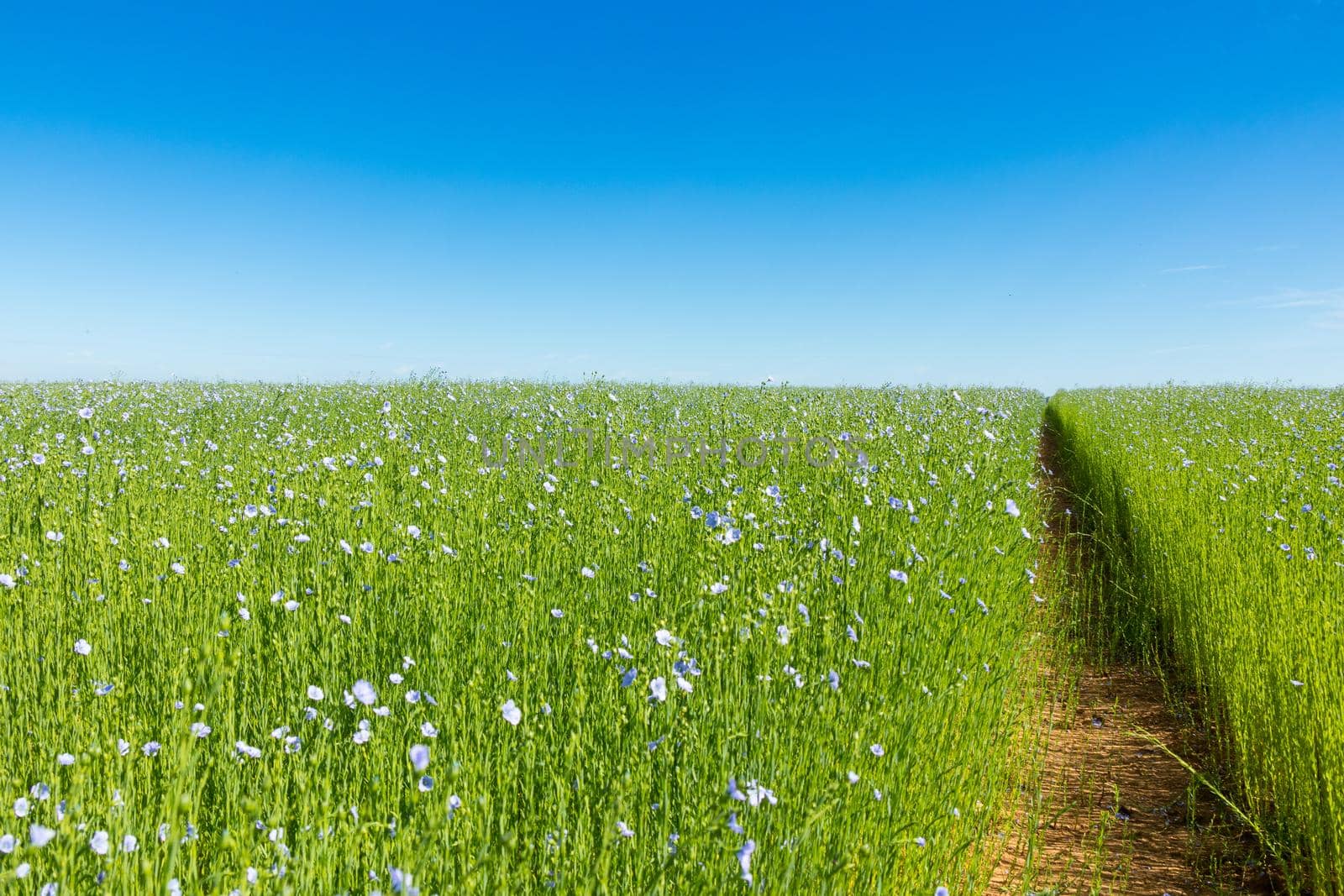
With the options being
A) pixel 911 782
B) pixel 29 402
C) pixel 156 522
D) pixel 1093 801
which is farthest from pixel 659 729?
pixel 29 402

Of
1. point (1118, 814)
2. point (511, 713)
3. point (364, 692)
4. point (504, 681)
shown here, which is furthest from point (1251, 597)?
point (364, 692)

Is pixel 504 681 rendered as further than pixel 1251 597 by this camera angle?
No

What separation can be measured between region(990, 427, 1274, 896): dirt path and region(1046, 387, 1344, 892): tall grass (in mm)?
217

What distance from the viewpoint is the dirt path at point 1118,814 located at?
9.65 feet

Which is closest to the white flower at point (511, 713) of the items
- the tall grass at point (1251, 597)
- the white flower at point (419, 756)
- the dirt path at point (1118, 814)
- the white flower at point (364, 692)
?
the white flower at point (364, 692)

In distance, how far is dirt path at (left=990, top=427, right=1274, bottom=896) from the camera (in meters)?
2.94

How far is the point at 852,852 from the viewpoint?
208 centimetres

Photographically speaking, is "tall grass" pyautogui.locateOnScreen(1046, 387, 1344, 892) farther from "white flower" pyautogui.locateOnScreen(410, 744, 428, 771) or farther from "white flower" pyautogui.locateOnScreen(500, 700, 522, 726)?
"white flower" pyautogui.locateOnScreen(410, 744, 428, 771)

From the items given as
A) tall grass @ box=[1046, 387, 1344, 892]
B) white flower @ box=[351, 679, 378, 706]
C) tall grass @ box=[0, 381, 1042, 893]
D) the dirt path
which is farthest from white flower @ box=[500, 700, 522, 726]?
tall grass @ box=[1046, 387, 1344, 892]

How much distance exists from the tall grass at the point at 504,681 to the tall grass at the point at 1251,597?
0.37m

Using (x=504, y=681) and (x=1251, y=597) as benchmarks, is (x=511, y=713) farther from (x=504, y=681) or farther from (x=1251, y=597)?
(x=1251, y=597)

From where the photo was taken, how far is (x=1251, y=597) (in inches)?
162

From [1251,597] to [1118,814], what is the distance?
1585 millimetres

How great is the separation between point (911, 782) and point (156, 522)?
5.03 meters
